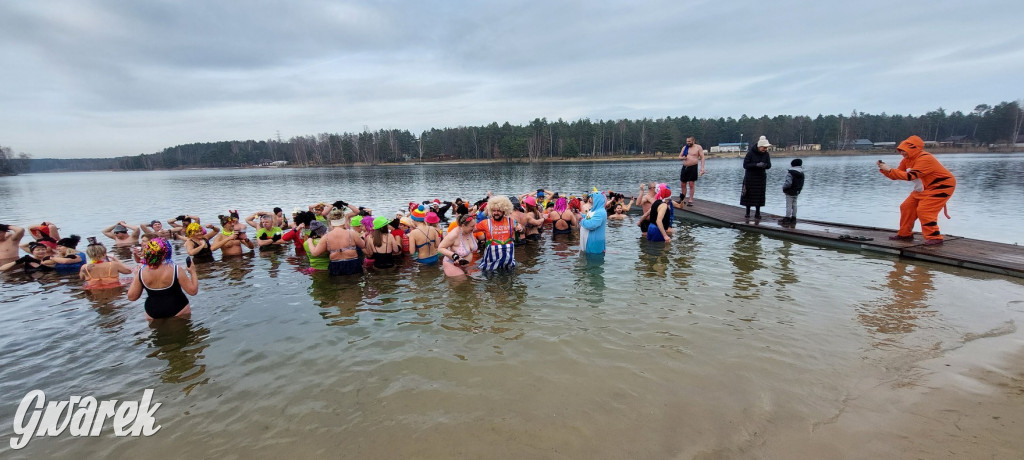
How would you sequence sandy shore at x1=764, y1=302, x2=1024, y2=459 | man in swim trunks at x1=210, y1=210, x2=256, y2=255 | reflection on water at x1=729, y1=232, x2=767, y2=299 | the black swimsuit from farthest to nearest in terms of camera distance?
1. man in swim trunks at x1=210, y1=210, x2=256, y2=255
2. reflection on water at x1=729, y1=232, x2=767, y2=299
3. the black swimsuit
4. sandy shore at x1=764, y1=302, x2=1024, y2=459

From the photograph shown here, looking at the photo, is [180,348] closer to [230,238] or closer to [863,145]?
[230,238]

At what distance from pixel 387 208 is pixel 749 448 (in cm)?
2490

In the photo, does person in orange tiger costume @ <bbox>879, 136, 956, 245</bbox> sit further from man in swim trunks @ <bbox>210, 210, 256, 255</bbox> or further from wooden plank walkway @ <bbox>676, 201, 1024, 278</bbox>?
man in swim trunks @ <bbox>210, 210, 256, 255</bbox>

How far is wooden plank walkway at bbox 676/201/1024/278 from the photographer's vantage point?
7907 millimetres

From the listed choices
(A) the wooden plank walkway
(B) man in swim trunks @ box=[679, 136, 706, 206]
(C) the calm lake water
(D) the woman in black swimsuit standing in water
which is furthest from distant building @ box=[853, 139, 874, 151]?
(D) the woman in black swimsuit standing in water

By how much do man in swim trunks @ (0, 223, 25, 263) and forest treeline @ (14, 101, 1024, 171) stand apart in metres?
92.2

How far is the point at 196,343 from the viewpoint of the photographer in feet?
19.0

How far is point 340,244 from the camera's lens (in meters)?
8.14

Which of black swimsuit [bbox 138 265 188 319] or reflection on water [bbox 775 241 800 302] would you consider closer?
black swimsuit [bbox 138 265 188 319]

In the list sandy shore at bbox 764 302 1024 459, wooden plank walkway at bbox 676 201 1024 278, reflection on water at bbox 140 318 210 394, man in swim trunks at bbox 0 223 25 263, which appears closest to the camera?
sandy shore at bbox 764 302 1024 459

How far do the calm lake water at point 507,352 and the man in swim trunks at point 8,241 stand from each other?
1267 mm

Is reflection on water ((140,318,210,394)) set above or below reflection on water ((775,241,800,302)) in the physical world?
below

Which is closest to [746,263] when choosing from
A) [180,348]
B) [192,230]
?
[180,348]

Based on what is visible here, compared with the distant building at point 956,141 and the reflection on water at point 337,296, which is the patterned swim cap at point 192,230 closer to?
the reflection on water at point 337,296
